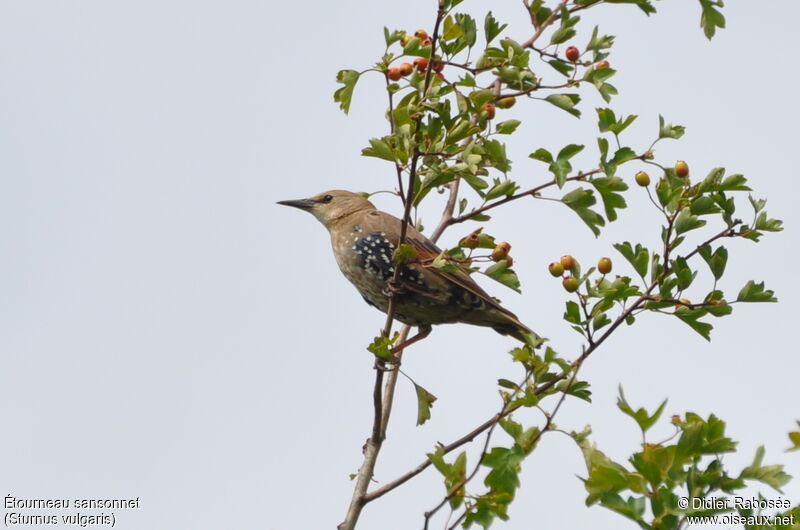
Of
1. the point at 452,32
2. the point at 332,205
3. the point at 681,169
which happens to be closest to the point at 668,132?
the point at 681,169

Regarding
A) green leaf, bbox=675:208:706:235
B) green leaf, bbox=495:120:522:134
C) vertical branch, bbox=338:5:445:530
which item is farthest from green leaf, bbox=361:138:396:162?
green leaf, bbox=675:208:706:235

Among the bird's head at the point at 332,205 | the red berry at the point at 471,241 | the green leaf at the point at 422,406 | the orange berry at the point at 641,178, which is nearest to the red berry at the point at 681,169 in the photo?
the orange berry at the point at 641,178

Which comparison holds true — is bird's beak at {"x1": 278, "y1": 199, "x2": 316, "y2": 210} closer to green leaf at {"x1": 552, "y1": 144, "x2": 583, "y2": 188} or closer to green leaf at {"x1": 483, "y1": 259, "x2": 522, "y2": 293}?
green leaf at {"x1": 483, "y1": 259, "x2": 522, "y2": 293}

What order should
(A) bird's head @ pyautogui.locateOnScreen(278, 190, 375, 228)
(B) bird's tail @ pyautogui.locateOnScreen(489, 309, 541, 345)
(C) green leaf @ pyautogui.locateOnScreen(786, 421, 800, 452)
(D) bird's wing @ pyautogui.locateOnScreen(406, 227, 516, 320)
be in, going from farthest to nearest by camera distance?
(A) bird's head @ pyautogui.locateOnScreen(278, 190, 375, 228) < (B) bird's tail @ pyautogui.locateOnScreen(489, 309, 541, 345) < (D) bird's wing @ pyautogui.locateOnScreen(406, 227, 516, 320) < (C) green leaf @ pyautogui.locateOnScreen(786, 421, 800, 452)

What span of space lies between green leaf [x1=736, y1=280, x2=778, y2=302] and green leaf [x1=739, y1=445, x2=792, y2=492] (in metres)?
1.13

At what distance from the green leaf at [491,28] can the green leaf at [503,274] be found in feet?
3.28

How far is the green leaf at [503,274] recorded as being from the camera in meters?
5.29

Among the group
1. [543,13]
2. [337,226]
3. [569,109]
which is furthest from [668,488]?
[337,226]

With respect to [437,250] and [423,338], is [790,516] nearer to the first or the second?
[437,250]

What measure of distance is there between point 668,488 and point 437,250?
2.59m

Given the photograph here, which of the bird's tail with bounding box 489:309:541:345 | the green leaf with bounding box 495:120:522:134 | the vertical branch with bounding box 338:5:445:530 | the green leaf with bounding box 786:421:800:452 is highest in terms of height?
the bird's tail with bounding box 489:309:541:345

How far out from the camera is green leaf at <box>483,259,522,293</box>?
5293 millimetres

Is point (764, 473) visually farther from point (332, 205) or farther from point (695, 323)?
point (332, 205)

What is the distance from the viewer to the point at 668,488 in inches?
159
